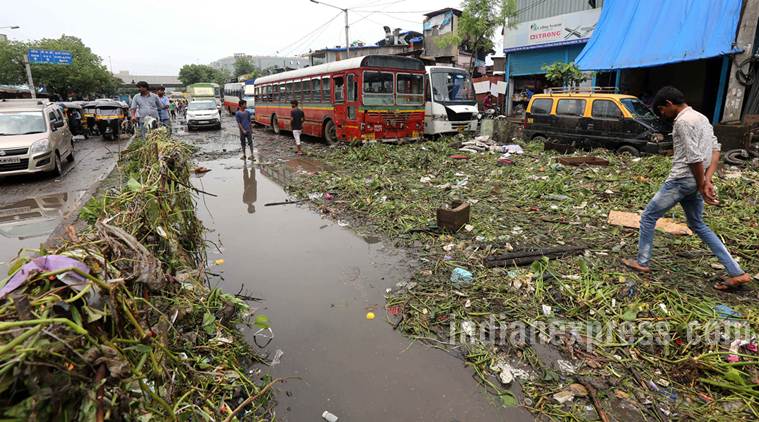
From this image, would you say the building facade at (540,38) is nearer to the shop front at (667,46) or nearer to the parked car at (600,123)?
the shop front at (667,46)

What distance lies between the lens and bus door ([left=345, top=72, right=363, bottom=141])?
490 inches

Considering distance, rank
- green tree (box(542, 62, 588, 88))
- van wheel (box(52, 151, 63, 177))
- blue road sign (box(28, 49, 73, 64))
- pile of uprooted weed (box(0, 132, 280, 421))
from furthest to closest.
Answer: blue road sign (box(28, 49, 73, 64)) → green tree (box(542, 62, 588, 88)) → van wheel (box(52, 151, 63, 177)) → pile of uprooted weed (box(0, 132, 280, 421))

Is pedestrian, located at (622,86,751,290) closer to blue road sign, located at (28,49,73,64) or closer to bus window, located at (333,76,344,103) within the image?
bus window, located at (333,76,344,103)

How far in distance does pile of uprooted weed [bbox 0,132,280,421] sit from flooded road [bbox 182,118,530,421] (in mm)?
409

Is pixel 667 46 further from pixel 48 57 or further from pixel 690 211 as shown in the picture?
pixel 48 57

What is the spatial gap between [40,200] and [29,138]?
7.57ft

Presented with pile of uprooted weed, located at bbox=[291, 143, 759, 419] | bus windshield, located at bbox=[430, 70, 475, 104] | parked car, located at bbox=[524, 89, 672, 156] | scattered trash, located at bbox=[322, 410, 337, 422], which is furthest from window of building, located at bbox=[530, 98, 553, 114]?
scattered trash, located at bbox=[322, 410, 337, 422]

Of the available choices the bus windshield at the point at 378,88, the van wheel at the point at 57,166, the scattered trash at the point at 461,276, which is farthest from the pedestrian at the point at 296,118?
the scattered trash at the point at 461,276

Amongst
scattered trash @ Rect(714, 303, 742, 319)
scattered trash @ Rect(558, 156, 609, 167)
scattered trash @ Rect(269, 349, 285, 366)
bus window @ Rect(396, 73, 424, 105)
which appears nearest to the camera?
scattered trash @ Rect(269, 349, 285, 366)

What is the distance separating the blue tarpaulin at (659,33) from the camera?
445 inches

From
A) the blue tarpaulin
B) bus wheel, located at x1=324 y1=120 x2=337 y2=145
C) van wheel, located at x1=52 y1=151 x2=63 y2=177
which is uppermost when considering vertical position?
the blue tarpaulin

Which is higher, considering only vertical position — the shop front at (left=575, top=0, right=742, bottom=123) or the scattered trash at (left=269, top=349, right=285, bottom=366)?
the shop front at (left=575, top=0, right=742, bottom=123)

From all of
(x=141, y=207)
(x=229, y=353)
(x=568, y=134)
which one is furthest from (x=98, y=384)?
(x=568, y=134)

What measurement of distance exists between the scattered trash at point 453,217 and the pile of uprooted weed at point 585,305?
17 cm
